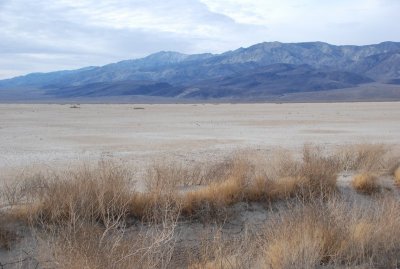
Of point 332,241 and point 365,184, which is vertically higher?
point 332,241

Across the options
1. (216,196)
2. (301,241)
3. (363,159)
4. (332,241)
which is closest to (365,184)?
(363,159)

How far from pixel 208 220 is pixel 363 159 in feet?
20.6

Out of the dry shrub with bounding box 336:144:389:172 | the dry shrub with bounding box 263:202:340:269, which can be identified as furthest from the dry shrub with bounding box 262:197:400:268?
the dry shrub with bounding box 336:144:389:172

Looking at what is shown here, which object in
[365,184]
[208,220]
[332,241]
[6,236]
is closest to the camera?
[332,241]

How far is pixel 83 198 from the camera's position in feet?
24.4

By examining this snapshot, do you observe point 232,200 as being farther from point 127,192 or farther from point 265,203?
point 127,192

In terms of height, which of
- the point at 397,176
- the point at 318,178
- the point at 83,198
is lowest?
the point at 397,176

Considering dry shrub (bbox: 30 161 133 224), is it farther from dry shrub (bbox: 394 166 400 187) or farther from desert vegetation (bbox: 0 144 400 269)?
dry shrub (bbox: 394 166 400 187)

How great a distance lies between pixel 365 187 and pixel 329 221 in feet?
14.8

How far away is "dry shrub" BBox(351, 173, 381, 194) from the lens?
10.7 metres

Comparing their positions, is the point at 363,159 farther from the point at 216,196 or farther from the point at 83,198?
the point at 83,198

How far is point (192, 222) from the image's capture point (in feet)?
27.5

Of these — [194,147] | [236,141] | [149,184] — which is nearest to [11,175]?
[149,184]

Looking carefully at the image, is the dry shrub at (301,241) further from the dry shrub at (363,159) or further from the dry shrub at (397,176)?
the dry shrub at (363,159)
